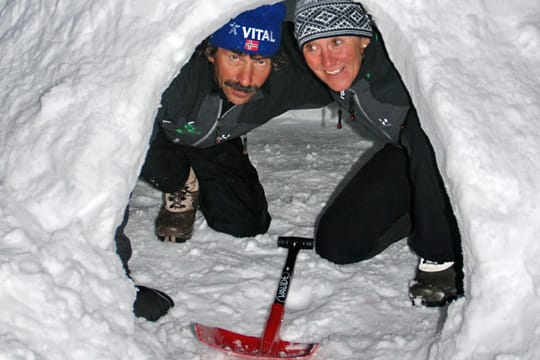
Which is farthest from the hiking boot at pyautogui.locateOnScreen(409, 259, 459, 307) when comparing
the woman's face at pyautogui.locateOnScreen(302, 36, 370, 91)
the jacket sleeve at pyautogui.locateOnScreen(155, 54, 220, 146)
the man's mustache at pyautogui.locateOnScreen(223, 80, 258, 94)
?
the jacket sleeve at pyautogui.locateOnScreen(155, 54, 220, 146)

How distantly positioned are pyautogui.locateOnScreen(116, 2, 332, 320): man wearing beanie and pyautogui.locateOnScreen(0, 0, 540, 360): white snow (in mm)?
360

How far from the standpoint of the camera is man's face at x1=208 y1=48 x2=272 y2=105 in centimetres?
245

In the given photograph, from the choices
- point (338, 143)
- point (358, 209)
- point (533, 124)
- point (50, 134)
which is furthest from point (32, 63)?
point (338, 143)

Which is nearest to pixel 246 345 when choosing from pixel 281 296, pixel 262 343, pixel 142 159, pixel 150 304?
pixel 262 343

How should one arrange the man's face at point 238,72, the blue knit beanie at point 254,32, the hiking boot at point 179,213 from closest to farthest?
the blue knit beanie at point 254,32
the man's face at point 238,72
the hiking boot at point 179,213

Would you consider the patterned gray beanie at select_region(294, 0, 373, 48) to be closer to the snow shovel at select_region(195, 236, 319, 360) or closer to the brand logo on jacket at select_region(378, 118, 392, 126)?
the brand logo on jacket at select_region(378, 118, 392, 126)

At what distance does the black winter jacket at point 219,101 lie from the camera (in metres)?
2.58

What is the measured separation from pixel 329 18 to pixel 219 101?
2.12 feet

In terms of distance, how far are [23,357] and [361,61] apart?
1464 mm

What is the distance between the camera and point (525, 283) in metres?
1.76

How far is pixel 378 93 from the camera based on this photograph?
243 cm

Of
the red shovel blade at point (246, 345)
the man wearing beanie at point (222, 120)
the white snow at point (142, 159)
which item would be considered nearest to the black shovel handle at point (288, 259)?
the white snow at point (142, 159)

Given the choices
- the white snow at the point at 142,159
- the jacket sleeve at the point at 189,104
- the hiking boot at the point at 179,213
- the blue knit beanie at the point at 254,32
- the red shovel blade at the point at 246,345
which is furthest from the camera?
the hiking boot at the point at 179,213

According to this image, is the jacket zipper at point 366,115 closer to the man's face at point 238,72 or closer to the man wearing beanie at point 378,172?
the man wearing beanie at point 378,172
